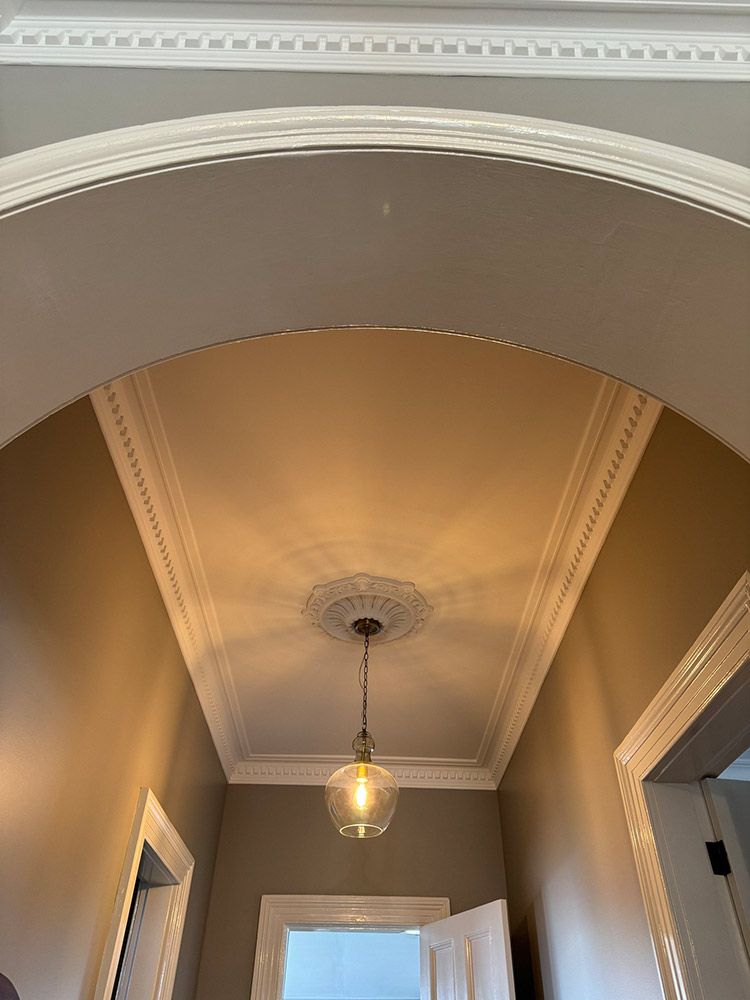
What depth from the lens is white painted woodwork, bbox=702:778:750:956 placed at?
1768mm

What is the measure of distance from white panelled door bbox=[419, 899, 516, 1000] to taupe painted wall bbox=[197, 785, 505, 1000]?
0.29 m

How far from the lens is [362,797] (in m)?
2.51

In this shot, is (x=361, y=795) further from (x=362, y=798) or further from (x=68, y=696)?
(x=68, y=696)

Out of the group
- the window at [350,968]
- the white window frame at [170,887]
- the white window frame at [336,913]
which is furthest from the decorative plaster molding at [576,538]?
the window at [350,968]

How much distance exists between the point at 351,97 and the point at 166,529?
1596 millimetres

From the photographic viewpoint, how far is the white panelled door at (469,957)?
2.87 meters

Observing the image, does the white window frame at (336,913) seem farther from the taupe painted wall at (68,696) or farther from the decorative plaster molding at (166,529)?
the taupe painted wall at (68,696)

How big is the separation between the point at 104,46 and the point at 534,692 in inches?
109

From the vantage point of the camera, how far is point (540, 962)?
3.02 m

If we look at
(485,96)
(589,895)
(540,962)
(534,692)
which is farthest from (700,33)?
(540,962)

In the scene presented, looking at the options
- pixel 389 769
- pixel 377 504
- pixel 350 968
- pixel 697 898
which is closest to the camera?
pixel 697 898

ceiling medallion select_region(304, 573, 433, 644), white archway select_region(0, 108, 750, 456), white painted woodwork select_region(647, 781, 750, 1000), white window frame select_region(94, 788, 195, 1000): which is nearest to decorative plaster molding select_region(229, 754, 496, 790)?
white window frame select_region(94, 788, 195, 1000)

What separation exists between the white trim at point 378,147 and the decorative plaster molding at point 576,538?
2.83 feet

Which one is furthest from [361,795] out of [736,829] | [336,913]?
[336,913]
